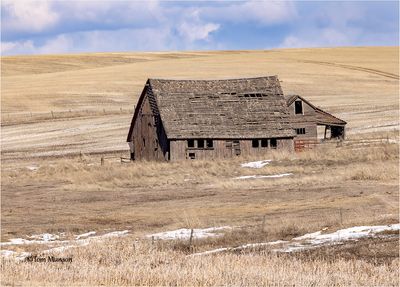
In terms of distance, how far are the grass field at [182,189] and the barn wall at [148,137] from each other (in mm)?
1828

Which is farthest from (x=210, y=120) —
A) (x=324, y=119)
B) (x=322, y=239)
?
(x=322, y=239)

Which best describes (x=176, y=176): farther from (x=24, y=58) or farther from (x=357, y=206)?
(x=24, y=58)

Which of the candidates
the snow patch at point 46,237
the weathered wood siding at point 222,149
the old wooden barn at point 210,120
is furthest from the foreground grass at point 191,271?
the old wooden barn at point 210,120

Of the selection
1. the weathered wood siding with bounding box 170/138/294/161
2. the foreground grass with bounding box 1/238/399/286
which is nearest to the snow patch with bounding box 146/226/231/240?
the foreground grass with bounding box 1/238/399/286

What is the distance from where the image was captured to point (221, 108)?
5203 cm

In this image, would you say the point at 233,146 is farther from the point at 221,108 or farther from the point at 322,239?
the point at 322,239

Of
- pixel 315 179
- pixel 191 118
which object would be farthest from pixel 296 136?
pixel 315 179

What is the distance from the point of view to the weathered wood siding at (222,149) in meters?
49.1

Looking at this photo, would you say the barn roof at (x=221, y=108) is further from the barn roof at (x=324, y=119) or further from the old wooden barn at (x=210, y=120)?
the barn roof at (x=324, y=119)

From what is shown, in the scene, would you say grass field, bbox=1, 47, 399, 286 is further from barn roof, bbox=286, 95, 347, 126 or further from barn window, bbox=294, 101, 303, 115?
barn window, bbox=294, 101, 303, 115

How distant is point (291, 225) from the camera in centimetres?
2122

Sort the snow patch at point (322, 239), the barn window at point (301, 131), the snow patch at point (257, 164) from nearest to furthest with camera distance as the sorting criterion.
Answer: the snow patch at point (322, 239) → the snow patch at point (257, 164) → the barn window at point (301, 131)

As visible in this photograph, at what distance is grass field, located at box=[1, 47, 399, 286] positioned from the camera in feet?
41.5

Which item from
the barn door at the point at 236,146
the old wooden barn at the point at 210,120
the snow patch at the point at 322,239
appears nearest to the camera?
the snow patch at the point at 322,239
